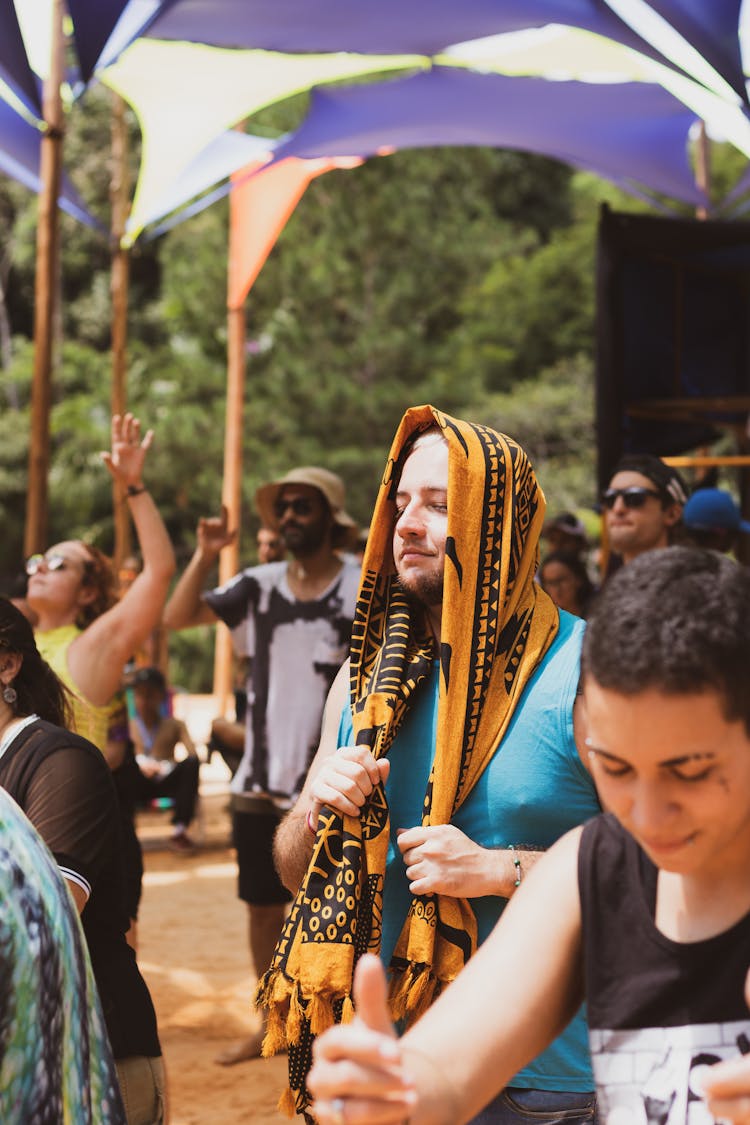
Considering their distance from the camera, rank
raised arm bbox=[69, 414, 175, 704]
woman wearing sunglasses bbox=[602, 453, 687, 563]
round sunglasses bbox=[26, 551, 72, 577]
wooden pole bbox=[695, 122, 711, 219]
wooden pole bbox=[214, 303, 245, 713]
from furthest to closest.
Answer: wooden pole bbox=[214, 303, 245, 713], wooden pole bbox=[695, 122, 711, 219], woman wearing sunglasses bbox=[602, 453, 687, 563], round sunglasses bbox=[26, 551, 72, 577], raised arm bbox=[69, 414, 175, 704]

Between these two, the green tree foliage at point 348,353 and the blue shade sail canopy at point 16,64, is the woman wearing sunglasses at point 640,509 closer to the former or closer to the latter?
the blue shade sail canopy at point 16,64

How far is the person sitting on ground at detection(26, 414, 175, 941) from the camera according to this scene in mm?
4012

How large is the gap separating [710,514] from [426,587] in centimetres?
379

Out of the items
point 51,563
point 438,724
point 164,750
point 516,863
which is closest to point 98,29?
point 51,563

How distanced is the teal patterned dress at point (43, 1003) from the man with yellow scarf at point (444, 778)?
2.37ft

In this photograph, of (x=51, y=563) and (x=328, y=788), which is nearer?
(x=328, y=788)

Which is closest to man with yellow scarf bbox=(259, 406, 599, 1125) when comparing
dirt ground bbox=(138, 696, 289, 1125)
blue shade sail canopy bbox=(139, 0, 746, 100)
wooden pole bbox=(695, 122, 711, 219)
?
dirt ground bbox=(138, 696, 289, 1125)

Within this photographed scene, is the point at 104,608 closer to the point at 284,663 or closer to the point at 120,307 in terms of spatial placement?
the point at 284,663

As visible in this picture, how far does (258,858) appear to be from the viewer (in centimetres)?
543

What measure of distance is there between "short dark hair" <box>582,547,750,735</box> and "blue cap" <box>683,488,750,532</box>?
4.72 metres

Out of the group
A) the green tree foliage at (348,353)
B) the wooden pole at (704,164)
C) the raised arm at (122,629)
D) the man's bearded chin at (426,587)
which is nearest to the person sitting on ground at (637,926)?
Result: the man's bearded chin at (426,587)

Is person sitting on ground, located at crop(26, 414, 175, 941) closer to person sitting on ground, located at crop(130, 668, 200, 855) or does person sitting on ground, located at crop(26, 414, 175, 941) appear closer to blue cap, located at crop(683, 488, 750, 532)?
blue cap, located at crop(683, 488, 750, 532)

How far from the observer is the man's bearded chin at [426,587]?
96.6 inches

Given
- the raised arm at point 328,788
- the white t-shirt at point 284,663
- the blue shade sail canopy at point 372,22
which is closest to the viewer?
the raised arm at point 328,788
